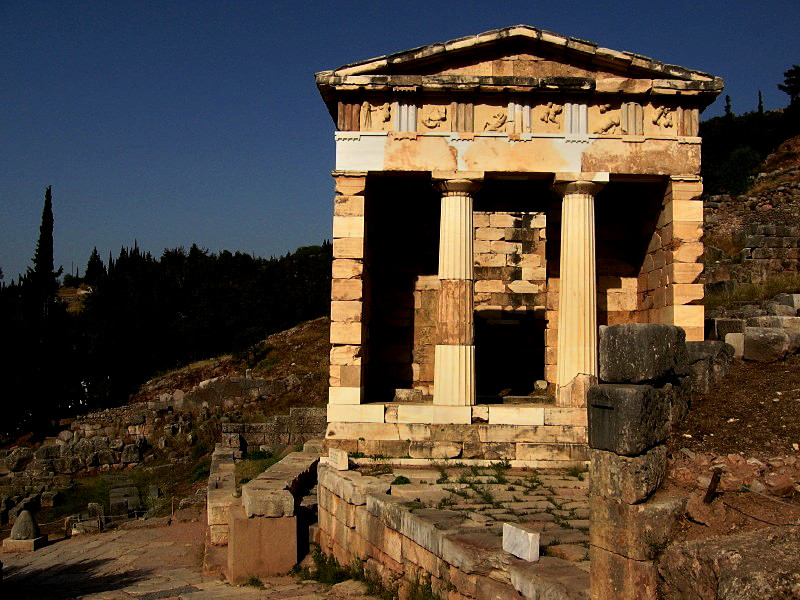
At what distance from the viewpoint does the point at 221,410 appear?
88.9 ft

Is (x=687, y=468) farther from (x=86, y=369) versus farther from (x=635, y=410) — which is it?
(x=86, y=369)

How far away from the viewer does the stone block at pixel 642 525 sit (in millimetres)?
5008

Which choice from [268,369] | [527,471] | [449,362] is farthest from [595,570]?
[268,369]

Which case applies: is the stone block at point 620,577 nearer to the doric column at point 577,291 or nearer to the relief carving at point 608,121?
the doric column at point 577,291

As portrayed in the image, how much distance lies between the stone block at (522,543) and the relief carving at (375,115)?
8199 millimetres

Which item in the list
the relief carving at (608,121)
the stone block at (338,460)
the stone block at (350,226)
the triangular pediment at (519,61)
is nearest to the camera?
the stone block at (338,460)

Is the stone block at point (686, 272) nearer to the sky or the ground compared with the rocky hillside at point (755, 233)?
nearer to the ground

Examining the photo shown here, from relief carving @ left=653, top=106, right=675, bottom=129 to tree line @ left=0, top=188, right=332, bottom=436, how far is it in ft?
76.5

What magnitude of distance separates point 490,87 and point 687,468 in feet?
29.6

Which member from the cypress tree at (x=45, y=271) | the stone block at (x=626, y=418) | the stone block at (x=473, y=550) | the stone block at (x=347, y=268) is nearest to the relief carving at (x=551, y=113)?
the stone block at (x=347, y=268)

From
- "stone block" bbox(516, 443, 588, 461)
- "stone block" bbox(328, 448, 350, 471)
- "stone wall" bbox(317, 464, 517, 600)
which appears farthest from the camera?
"stone block" bbox(516, 443, 588, 461)

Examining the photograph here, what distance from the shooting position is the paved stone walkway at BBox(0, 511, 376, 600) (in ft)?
33.2

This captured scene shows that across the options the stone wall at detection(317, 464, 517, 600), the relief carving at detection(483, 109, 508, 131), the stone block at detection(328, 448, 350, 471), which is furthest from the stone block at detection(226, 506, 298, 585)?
the relief carving at detection(483, 109, 508, 131)

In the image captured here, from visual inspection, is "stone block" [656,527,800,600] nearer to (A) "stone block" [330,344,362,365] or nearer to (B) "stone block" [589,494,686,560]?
(B) "stone block" [589,494,686,560]
